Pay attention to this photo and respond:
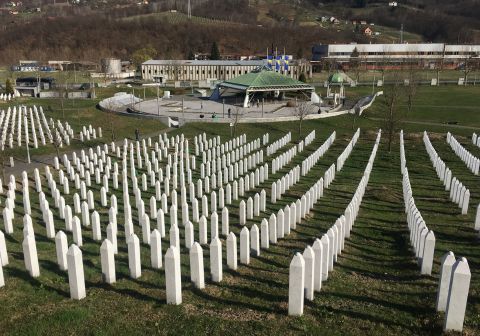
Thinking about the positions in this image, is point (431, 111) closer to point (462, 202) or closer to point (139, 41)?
point (462, 202)

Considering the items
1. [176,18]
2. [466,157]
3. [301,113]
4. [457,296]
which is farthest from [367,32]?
[457,296]

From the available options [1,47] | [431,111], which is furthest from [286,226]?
[1,47]

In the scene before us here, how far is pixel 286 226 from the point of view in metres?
12.1

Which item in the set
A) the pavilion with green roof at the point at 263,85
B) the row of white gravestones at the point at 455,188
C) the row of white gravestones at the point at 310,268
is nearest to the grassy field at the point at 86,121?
the pavilion with green roof at the point at 263,85

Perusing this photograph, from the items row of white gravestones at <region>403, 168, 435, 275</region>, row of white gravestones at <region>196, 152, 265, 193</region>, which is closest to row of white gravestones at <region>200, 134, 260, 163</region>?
row of white gravestones at <region>196, 152, 265, 193</region>

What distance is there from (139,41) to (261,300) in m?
147

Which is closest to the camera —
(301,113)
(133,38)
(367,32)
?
(301,113)

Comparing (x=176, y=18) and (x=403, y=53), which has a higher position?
(x=176, y=18)

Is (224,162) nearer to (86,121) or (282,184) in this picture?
(282,184)

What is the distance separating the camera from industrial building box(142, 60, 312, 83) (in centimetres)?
7944

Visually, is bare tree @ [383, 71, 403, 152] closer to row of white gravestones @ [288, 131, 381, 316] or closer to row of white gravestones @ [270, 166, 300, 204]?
row of white gravestones @ [270, 166, 300, 204]

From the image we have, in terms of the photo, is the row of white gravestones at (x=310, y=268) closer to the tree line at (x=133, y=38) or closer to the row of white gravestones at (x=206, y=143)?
the row of white gravestones at (x=206, y=143)

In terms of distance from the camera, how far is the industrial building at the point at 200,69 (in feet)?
261

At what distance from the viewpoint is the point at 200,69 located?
82750 millimetres
